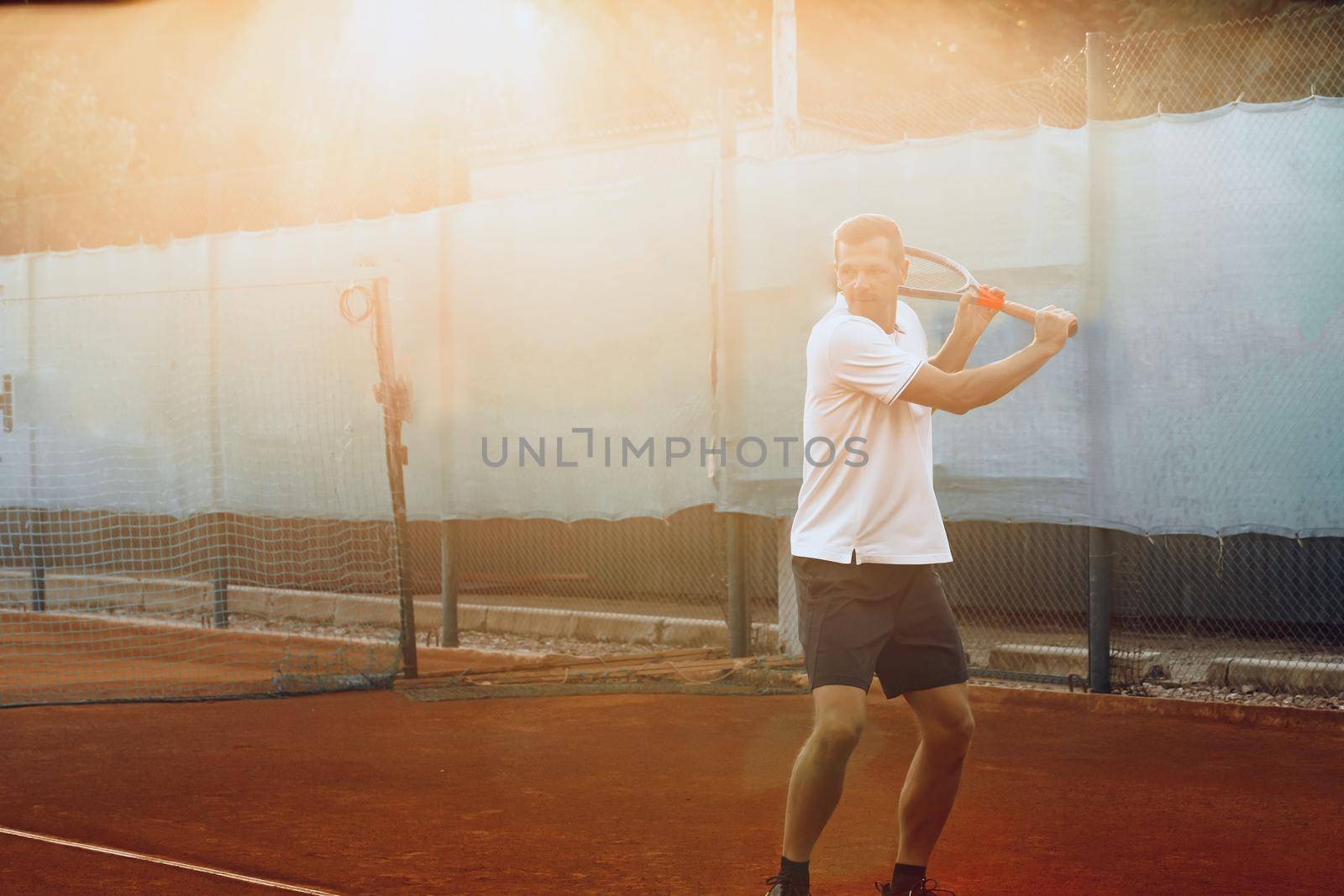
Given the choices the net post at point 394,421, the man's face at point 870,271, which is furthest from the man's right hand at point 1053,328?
the net post at point 394,421

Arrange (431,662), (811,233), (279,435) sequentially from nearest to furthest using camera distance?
(811,233) < (431,662) < (279,435)

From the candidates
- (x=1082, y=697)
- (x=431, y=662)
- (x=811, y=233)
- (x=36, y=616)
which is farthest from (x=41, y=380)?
(x=1082, y=697)

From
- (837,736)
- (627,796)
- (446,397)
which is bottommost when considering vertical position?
(627,796)

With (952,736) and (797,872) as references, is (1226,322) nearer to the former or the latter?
(952,736)

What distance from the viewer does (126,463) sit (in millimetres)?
11219

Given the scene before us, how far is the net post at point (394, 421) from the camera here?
29.0 ft

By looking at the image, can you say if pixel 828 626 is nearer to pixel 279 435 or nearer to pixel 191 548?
pixel 279 435

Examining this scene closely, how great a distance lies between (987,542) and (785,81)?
335 cm

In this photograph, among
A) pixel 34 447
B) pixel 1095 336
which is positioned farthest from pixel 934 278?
pixel 34 447

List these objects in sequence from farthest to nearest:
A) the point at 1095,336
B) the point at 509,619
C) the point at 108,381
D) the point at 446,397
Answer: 1. the point at 108,381
2. the point at 509,619
3. the point at 446,397
4. the point at 1095,336

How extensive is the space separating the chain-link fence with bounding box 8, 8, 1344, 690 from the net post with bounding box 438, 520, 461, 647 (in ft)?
0.09

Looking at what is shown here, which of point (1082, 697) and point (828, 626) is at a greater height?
point (828, 626)

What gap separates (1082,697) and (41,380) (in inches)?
317

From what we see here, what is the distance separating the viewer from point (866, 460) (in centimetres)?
409
